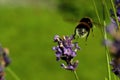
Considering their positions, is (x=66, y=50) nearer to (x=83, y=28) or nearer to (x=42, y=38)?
(x=83, y=28)

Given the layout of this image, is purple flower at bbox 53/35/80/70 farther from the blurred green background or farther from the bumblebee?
the blurred green background

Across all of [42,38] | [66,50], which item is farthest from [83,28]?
[42,38]

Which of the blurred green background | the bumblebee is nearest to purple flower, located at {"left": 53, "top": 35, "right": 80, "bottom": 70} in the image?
the bumblebee

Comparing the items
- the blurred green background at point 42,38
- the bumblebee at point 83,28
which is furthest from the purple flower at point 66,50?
the blurred green background at point 42,38

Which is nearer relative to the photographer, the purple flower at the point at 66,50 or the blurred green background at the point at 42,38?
the purple flower at the point at 66,50

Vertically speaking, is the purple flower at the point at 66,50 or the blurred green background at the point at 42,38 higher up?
the purple flower at the point at 66,50

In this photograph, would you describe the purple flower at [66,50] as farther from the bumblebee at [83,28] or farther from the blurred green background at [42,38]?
the blurred green background at [42,38]
